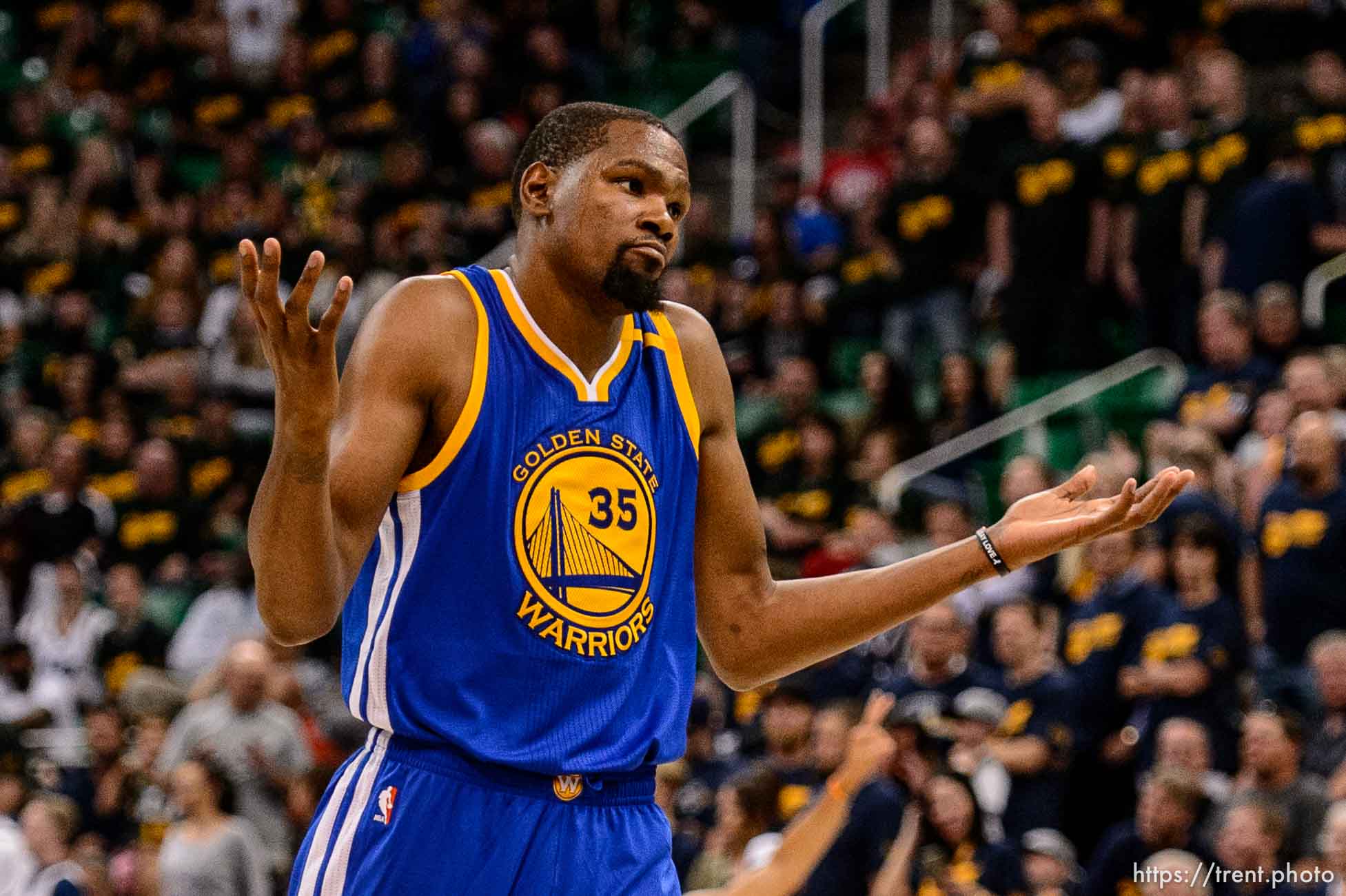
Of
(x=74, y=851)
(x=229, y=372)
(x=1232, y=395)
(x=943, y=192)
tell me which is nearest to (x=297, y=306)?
(x=1232, y=395)

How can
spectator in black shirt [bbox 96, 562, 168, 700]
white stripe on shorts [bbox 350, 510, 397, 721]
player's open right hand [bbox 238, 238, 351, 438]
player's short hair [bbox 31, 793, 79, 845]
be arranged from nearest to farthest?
1. player's open right hand [bbox 238, 238, 351, 438]
2. white stripe on shorts [bbox 350, 510, 397, 721]
3. player's short hair [bbox 31, 793, 79, 845]
4. spectator in black shirt [bbox 96, 562, 168, 700]

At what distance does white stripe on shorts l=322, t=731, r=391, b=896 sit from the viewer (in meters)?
3.15

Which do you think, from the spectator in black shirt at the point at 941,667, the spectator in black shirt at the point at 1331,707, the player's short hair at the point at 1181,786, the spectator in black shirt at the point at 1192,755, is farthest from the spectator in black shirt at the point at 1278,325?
the player's short hair at the point at 1181,786

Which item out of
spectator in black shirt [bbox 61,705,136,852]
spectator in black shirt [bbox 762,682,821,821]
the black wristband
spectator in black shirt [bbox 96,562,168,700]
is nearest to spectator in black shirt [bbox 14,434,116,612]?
spectator in black shirt [bbox 96,562,168,700]

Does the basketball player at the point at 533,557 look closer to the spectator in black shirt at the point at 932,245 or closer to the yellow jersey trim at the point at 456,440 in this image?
the yellow jersey trim at the point at 456,440

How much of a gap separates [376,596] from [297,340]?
0.61 m

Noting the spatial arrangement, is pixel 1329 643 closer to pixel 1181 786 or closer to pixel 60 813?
pixel 1181 786

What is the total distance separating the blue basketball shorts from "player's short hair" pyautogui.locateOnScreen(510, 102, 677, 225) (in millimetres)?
971

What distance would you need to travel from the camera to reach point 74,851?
10.0 m

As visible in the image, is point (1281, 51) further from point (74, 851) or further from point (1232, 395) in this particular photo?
point (74, 851)

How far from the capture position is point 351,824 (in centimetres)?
317

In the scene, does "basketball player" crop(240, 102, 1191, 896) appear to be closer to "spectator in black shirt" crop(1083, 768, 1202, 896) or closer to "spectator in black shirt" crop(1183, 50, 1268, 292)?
"spectator in black shirt" crop(1083, 768, 1202, 896)

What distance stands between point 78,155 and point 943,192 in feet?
25.0

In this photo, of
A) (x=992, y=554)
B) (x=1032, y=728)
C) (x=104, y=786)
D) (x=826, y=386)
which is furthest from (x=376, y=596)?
(x=826, y=386)
